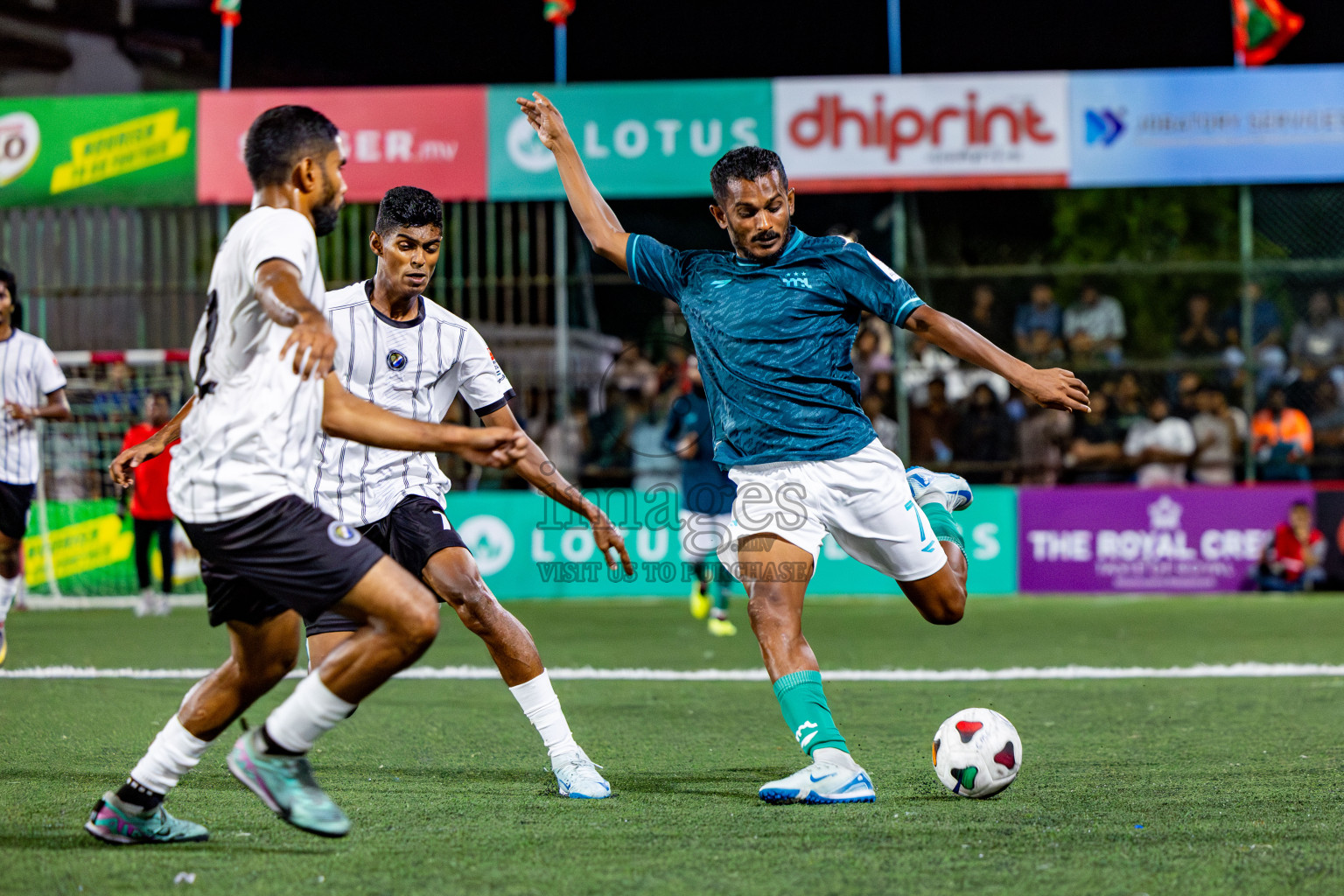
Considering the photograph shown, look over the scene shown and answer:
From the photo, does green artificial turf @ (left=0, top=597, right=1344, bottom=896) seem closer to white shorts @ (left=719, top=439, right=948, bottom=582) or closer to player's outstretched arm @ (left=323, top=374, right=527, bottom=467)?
white shorts @ (left=719, top=439, right=948, bottom=582)

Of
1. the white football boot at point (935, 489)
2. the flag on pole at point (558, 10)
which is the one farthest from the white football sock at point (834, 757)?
the flag on pole at point (558, 10)

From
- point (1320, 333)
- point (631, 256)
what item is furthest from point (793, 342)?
point (1320, 333)

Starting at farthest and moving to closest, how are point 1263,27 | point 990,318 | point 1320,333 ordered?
point 1263,27 < point 990,318 < point 1320,333

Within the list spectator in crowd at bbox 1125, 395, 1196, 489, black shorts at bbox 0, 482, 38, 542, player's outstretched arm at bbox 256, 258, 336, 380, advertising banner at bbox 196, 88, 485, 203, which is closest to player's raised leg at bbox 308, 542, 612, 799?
player's outstretched arm at bbox 256, 258, 336, 380

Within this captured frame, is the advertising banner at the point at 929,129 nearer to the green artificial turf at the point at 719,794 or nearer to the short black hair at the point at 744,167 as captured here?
the green artificial turf at the point at 719,794

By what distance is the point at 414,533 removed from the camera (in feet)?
16.9

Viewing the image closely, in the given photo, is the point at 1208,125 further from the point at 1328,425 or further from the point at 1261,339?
the point at 1328,425

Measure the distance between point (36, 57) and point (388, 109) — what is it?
1404 centimetres

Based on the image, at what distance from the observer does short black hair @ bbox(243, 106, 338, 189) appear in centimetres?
387

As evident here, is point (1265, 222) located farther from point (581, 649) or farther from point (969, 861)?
point (969, 861)

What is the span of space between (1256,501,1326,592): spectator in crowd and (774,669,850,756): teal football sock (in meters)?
11.5

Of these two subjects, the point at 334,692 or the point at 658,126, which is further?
the point at 658,126

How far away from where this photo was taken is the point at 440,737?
6301 millimetres

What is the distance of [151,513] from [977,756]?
10362 mm
